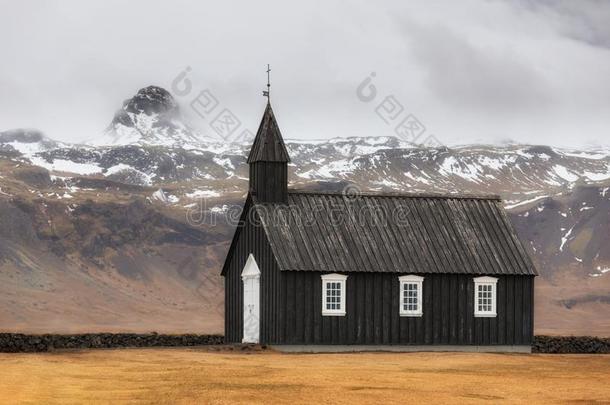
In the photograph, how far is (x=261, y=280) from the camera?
49.2 metres

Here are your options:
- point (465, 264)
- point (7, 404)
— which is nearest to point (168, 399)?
point (7, 404)

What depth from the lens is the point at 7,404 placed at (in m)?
25.8

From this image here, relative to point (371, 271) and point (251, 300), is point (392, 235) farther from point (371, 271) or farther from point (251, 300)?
point (251, 300)

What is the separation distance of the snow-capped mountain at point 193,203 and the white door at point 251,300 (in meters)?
58.1

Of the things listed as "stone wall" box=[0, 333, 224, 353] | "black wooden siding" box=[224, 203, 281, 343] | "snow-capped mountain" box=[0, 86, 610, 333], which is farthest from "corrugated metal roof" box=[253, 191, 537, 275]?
"snow-capped mountain" box=[0, 86, 610, 333]

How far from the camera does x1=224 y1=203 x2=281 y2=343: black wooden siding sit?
4775 centimetres

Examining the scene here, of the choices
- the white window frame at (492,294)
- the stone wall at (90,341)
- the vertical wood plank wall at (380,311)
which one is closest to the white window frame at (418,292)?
the vertical wood plank wall at (380,311)

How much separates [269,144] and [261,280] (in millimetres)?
5599

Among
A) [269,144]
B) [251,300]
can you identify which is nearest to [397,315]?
[251,300]

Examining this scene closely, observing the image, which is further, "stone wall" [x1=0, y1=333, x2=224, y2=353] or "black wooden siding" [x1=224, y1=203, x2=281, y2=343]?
"black wooden siding" [x1=224, y1=203, x2=281, y2=343]

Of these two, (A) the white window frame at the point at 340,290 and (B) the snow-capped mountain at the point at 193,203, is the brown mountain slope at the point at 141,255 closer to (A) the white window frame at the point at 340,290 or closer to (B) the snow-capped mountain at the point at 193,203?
(B) the snow-capped mountain at the point at 193,203

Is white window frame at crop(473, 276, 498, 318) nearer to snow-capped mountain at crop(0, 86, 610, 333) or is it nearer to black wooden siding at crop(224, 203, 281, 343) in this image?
black wooden siding at crop(224, 203, 281, 343)

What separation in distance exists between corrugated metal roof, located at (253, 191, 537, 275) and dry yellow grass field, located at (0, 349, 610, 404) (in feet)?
14.8

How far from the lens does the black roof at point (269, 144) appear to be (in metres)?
50.6
